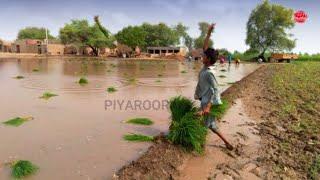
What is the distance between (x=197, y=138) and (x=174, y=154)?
49cm

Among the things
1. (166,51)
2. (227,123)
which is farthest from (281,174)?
(166,51)

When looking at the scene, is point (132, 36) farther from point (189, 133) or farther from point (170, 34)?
point (189, 133)

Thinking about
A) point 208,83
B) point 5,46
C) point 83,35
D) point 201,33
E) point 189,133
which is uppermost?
point 201,33

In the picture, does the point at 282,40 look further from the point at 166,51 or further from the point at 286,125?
the point at 286,125

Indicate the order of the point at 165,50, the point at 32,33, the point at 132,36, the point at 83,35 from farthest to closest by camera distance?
the point at 32,33 < the point at 165,50 < the point at 132,36 < the point at 83,35

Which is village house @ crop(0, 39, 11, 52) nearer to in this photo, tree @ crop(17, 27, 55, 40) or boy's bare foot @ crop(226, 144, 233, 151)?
tree @ crop(17, 27, 55, 40)

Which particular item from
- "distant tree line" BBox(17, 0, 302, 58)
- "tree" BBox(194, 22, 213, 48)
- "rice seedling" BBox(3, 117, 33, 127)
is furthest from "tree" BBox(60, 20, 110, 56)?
"rice seedling" BBox(3, 117, 33, 127)

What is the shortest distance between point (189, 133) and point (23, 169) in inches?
97.0

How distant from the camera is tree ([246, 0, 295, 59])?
5981cm

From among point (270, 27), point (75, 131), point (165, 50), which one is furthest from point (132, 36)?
point (75, 131)

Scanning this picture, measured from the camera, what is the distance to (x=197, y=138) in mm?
5352

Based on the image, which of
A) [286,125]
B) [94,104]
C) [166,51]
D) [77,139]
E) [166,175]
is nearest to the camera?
[166,175]

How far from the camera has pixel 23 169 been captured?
14.6ft

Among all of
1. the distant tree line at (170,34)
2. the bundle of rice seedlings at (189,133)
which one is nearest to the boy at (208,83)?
the bundle of rice seedlings at (189,133)
